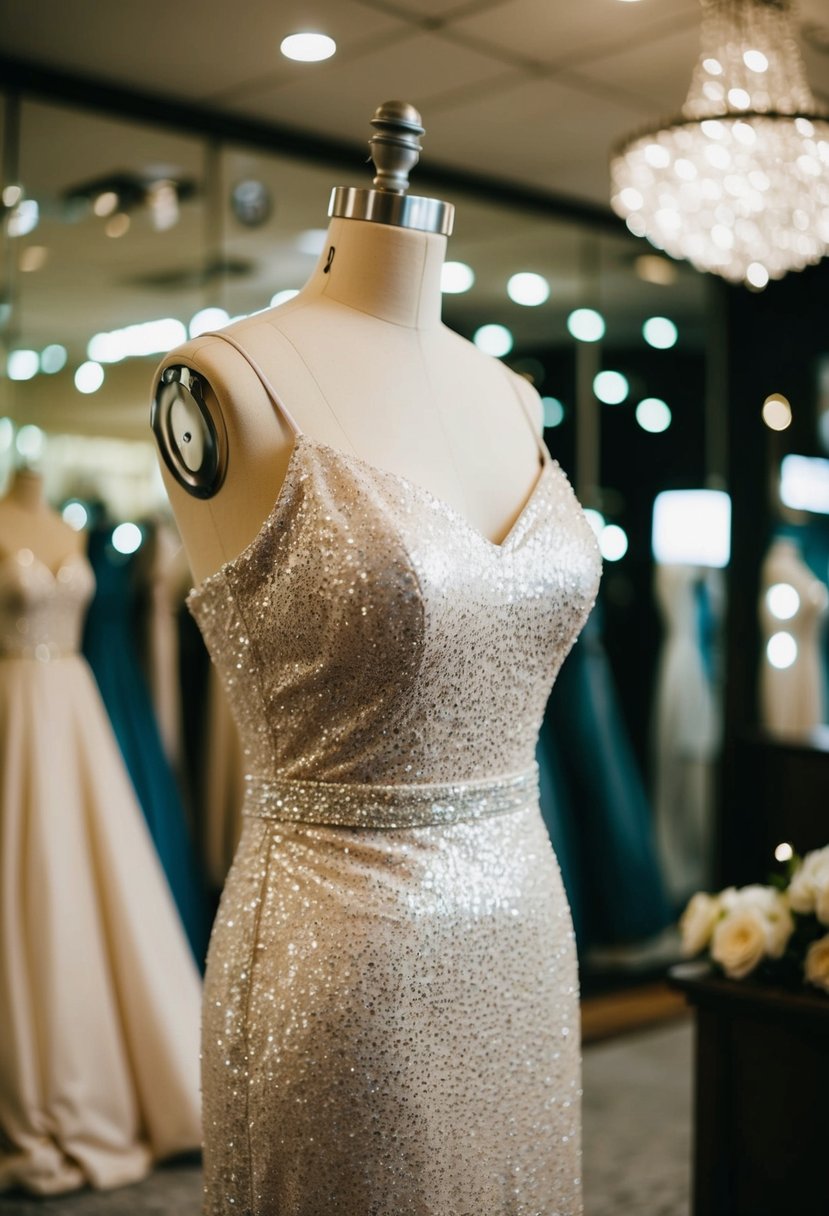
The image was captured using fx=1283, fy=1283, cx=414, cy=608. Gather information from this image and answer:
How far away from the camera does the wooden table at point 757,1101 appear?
2.08 m

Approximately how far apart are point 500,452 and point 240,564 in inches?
14.9

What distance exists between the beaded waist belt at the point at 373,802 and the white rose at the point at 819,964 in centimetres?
90

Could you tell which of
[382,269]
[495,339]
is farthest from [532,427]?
[495,339]

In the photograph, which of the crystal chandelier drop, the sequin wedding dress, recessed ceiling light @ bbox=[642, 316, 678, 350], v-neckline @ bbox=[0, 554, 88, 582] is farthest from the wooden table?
recessed ceiling light @ bbox=[642, 316, 678, 350]

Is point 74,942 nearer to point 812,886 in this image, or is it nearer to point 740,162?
point 812,886

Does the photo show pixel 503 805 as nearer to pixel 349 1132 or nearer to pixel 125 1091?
pixel 349 1132

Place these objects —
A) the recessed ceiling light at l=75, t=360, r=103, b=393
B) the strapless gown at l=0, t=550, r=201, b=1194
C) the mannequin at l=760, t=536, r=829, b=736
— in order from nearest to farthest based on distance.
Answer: the strapless gown at l=0, t=550, r=201, b=1194, the recessed ceiling light at l=75, t=360, r=103, b=393, the mannequin at l=760, t=536, r=829, b=736

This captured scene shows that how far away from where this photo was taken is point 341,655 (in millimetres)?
1311

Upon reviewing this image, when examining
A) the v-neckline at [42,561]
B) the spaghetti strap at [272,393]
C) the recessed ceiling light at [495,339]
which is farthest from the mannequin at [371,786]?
the recessed ceiling light at [495,339]

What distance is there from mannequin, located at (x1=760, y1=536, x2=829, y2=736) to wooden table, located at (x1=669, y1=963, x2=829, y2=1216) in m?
2.50

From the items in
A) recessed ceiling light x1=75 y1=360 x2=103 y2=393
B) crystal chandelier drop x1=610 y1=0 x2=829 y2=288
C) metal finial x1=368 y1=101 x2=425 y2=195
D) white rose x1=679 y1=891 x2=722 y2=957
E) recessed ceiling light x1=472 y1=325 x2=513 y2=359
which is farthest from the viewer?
recessed ceiling light x1=472 y1=325 x2=513 y2=359

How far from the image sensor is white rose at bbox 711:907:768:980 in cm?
211

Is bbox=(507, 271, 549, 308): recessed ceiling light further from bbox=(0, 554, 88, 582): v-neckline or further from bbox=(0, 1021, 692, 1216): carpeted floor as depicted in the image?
bbox=(0, 1021, 692, 1216): carpeted floor

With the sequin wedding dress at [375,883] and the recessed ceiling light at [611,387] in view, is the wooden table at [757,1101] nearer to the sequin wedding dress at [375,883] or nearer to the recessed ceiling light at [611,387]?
the sequin wedding dress at [375,883]
